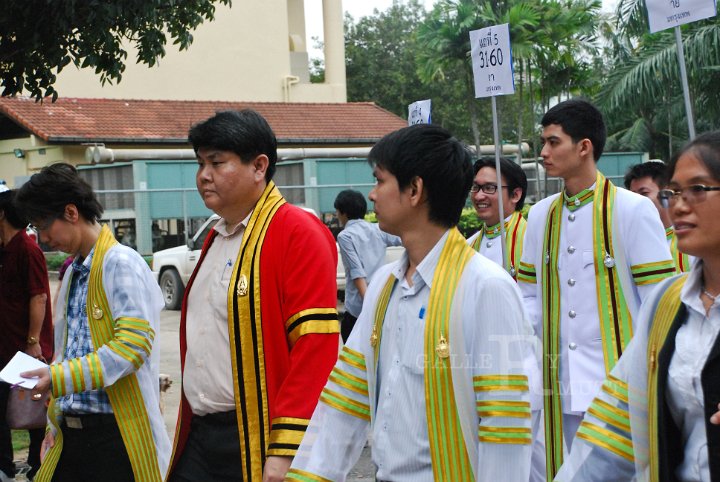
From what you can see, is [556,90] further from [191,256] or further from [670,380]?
[670,380]

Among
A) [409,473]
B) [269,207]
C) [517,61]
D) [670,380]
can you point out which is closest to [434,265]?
[409,473]

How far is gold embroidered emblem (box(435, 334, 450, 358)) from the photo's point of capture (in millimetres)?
2877

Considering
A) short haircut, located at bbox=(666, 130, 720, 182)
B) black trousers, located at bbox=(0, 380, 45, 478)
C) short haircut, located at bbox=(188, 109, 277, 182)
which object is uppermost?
short haircut, located at bbox=(188, 109, 277, 182)

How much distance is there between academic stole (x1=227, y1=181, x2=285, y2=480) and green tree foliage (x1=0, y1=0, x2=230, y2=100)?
14.0ft

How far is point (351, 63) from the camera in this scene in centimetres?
5372

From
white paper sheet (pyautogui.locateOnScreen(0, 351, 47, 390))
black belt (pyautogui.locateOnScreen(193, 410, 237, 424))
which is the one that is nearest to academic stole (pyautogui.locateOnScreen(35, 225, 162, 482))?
white paper sheet (pyautogui.locateOnScreen(0, 351, 47, 390))

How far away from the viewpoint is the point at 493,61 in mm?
7512

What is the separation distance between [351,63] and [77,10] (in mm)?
46692

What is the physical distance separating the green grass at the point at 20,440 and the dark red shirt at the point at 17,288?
1.58 metres

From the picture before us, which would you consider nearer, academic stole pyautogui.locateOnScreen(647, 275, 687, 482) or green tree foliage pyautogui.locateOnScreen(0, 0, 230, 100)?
academic stole pyautogui.locateOnScreen(647, 275, 687, 482)

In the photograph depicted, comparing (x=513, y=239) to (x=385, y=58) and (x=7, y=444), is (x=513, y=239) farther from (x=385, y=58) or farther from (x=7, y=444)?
(x=385, y=58)

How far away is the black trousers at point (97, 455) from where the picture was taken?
14.8 ft

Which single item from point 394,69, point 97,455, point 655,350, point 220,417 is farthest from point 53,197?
point 394,69

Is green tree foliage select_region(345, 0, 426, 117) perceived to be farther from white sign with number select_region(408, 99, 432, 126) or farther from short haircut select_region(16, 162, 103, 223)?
short haircut select_region(16, 162, 103, 223)
